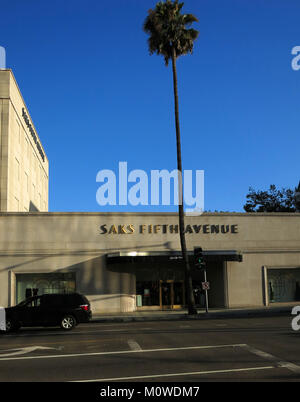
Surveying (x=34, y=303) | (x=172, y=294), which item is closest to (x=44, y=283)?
(x=172, y=294)

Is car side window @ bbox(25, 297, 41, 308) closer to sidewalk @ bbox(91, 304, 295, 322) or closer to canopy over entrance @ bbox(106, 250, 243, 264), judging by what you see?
sidewalk @ bbox(91, 304, 295, 322)

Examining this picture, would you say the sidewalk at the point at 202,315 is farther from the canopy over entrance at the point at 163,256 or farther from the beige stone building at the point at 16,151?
the beige stone building at the point at 16,151

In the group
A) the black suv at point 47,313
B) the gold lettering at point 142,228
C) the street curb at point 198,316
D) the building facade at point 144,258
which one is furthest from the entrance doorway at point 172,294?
the black suv at point 47,313

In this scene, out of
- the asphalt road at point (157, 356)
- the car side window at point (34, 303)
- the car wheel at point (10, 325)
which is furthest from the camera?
the car side window at point (34, 303)

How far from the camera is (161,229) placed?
32750 mm

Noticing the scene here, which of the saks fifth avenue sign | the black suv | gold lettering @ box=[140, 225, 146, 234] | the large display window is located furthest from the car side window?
gold lettering @ box=[140, 225, 146, 234]

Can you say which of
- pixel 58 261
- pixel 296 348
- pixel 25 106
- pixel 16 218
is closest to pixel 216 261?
pixel 58 261

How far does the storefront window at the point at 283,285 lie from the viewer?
3397 centimetres

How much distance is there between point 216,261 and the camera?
1281 inches

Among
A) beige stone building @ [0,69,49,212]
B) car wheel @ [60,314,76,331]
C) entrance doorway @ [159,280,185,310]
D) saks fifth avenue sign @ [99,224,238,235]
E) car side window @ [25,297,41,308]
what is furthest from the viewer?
beige stone building @ [0,69,49,212]

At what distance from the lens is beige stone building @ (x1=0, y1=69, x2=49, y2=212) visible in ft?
119

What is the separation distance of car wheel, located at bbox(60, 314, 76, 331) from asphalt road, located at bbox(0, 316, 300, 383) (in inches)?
109
